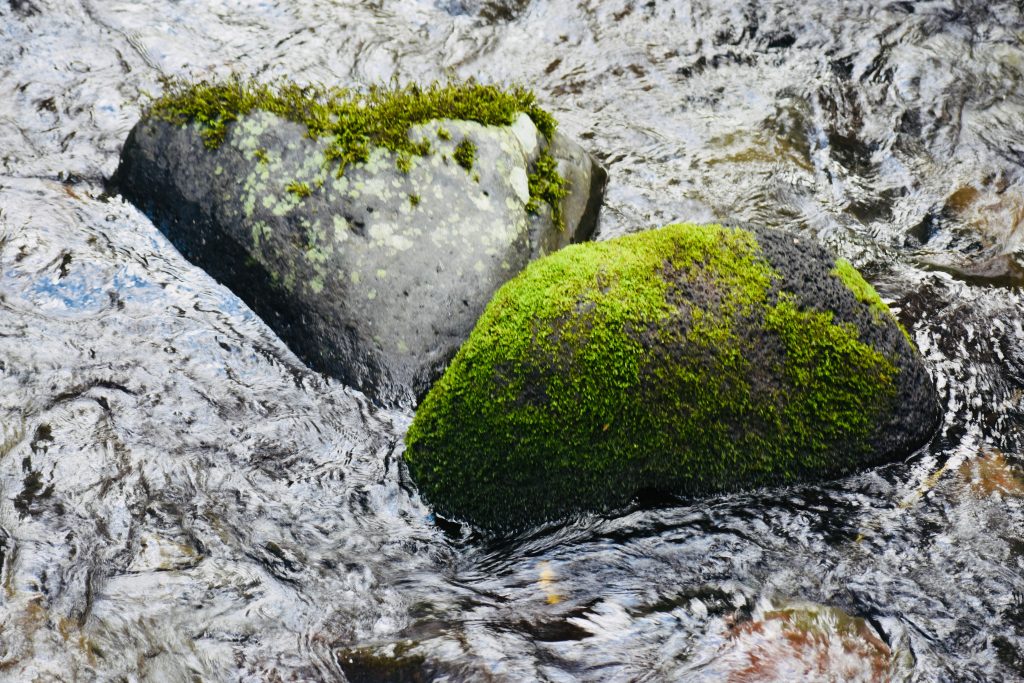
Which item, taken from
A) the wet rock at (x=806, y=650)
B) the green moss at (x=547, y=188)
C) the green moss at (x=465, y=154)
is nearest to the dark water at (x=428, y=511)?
the wet rock at (x=806, y=650)

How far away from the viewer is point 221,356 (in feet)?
15.4

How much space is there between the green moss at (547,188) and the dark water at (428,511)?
0.65 meters

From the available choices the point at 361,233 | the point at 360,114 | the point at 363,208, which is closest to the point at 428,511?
the point at 361,233

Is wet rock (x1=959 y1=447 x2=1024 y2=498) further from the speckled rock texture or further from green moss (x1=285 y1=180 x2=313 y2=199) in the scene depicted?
green moss (x1=285 y1=180 x2=313 y2=199)

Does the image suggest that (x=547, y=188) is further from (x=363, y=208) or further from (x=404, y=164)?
(x=363, y=208)

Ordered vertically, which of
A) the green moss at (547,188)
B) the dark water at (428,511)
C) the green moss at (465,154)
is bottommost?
the dark water at (428,511)

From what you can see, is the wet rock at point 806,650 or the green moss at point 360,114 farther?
the green moss at point 360,114

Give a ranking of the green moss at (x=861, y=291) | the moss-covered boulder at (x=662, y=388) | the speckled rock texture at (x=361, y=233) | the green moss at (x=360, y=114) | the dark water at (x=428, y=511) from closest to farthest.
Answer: the dark water at (x=428, y=511), the moss-covered boulder at (x=662, y=388), the green moss at (x=861, y=291), the speckled rock texture at (x=361, y=233), the green moss at (x=360, y=114)

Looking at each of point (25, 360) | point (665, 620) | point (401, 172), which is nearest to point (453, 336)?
point (401, 172)

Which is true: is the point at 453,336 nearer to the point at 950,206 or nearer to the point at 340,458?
the point at 340,458

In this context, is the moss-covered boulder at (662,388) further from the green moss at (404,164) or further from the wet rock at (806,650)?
the green moss at (404,164)

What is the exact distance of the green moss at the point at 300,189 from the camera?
4.84 metres

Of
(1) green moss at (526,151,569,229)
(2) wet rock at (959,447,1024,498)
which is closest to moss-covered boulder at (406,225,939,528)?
(2) wet rock at (959,447,1024,498)

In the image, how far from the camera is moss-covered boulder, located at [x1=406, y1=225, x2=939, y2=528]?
3.71 metres
